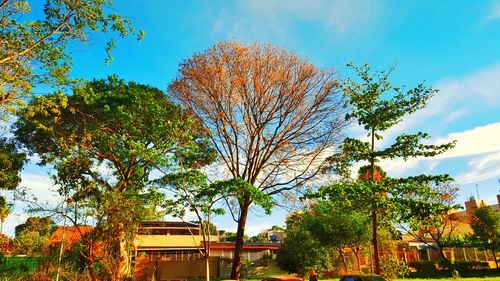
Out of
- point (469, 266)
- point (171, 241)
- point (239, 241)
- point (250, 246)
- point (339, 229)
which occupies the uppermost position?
point (339, 229)

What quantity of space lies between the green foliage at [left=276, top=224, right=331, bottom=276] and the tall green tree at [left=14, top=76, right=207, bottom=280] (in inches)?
405

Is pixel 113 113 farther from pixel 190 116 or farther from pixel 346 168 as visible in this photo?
pixel 346 168

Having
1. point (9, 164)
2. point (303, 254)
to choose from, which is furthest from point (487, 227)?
point (9, 164)

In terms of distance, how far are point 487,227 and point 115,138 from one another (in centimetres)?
3709

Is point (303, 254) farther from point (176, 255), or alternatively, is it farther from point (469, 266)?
point (469, 266)

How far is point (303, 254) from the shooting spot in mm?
26547

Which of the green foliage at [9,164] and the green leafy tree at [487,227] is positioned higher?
the green foliage at [9,164]

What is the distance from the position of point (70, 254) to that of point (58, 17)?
1379 cm

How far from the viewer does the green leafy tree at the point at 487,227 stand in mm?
35344

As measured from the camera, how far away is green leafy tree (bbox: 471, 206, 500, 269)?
35.3 m

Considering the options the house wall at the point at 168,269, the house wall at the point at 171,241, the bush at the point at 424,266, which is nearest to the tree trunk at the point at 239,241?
the house wall at the point at 168,269

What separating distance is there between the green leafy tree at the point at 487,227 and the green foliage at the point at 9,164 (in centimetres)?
4098

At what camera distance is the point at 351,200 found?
51.2 ft

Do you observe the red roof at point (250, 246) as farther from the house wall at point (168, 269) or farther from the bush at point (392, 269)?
the bush at point (392, 269)
